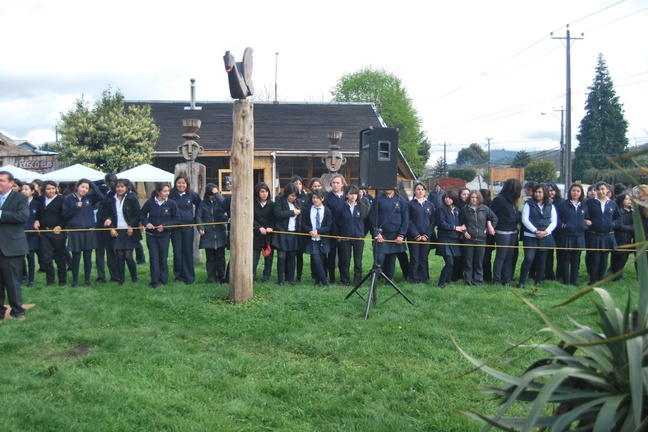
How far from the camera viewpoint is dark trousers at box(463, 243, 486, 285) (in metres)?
9.80

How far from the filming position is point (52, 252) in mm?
9688

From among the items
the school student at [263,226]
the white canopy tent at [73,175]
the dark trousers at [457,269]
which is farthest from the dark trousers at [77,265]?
the white canopy tent at [73,175]

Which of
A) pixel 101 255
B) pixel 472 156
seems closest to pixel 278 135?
pixel 101 255

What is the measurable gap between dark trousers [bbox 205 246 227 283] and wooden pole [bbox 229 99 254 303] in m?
1.79

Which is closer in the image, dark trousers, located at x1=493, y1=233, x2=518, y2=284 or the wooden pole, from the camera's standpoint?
the wooden pole

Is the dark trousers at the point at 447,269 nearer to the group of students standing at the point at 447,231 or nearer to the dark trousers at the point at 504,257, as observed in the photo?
the group of students standing at the point at 447,231

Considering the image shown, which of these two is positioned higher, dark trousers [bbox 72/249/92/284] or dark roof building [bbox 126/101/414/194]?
dark roof building [bbox 126/101/414/194]

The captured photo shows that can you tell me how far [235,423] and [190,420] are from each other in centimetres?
35

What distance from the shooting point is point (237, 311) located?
7609 mm

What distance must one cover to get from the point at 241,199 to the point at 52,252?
13.0 ft

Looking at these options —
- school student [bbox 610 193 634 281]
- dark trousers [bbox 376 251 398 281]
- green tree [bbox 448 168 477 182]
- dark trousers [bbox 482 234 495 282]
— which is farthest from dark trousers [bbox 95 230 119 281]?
green tree [bbox 448 168 477 182]

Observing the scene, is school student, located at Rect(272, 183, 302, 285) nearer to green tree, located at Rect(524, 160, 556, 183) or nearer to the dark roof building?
the dark roof building

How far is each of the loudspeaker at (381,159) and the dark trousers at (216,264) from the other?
10.7 ft

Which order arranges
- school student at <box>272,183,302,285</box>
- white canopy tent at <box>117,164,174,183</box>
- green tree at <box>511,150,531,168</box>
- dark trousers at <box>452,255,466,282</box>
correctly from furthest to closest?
green tree at <box>511,150,531,168</box> < white canopy tent at <box>117,164,174,183</box> < dark trousers at <box>452,255,466,282</box> < school student at <box>272,183,302,285</box>
